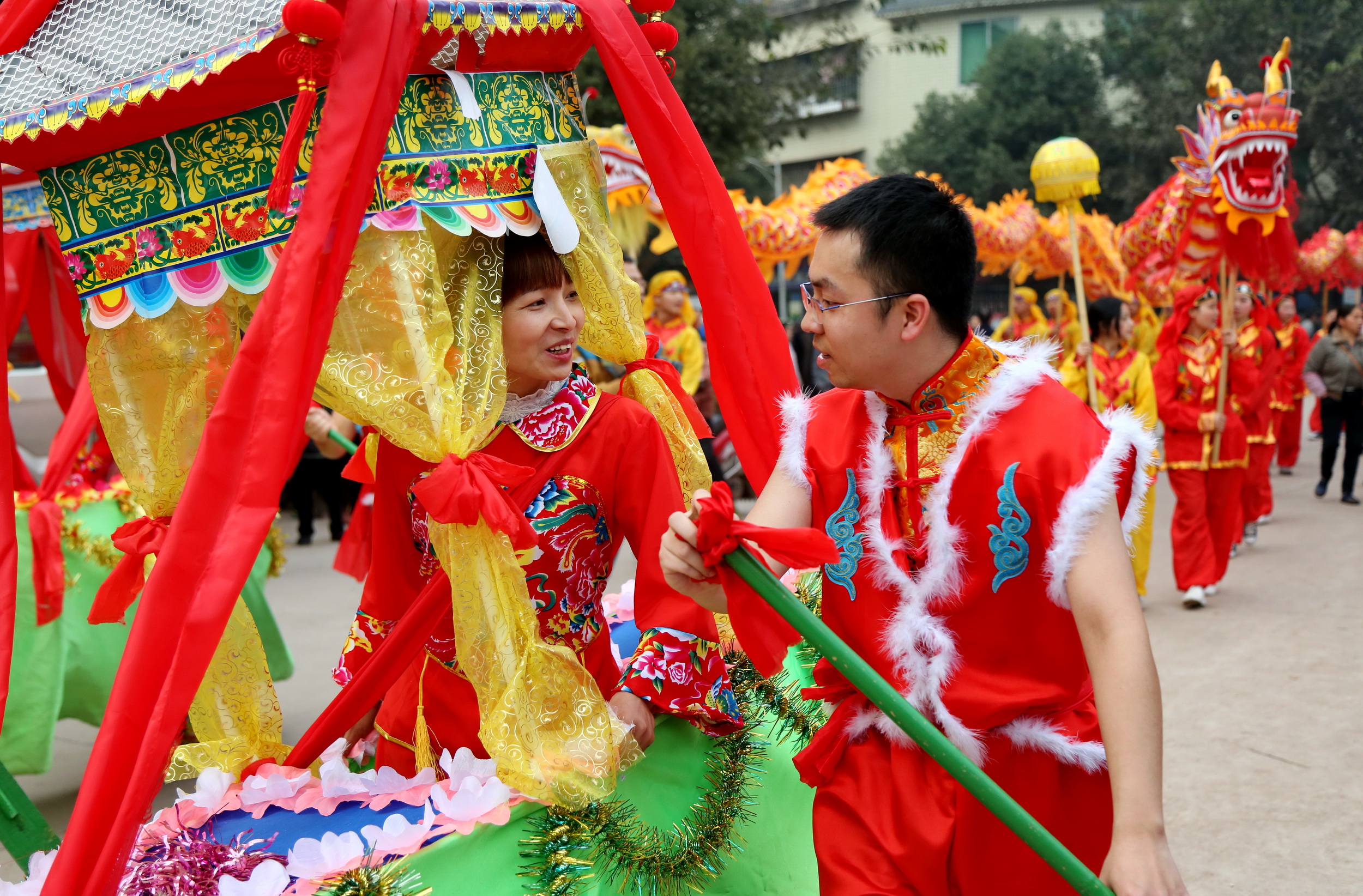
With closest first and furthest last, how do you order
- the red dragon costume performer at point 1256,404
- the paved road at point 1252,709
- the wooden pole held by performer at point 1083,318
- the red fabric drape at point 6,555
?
the red fabric drape at point 6,555 → the paved road at point 1252,709 → the wooden pole held by performer at point 1083,318 → the red dragon costume performer at point 1256,404

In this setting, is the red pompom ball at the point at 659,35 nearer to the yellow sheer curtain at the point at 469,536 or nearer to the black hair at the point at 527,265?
the black hair at the point at 527,265

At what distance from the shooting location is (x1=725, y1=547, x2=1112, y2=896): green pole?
1523mm

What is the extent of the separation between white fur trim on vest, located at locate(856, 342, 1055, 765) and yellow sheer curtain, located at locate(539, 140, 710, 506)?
0.67 m

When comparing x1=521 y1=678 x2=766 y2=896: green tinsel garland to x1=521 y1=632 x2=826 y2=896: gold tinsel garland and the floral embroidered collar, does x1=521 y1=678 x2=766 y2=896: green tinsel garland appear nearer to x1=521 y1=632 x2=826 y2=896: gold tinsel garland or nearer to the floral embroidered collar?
x1=521 y1=632 x2=826 y2=896: gold tinsel garland

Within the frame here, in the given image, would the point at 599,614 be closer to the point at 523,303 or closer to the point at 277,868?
the point at 523,303

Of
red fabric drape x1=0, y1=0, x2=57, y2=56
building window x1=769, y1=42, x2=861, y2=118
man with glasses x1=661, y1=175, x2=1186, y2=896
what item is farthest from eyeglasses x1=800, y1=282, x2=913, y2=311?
building window x1=769, y1=42, x2=861, y2=118

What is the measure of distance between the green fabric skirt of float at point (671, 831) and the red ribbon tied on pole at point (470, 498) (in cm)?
49

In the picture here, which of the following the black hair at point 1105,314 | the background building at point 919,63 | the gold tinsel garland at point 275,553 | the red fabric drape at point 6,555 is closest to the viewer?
the red fabric drape at point 6,555

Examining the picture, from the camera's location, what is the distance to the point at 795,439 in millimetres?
2066

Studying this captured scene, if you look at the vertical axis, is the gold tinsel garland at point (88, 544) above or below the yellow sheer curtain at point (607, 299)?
below

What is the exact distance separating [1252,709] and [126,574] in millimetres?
4402

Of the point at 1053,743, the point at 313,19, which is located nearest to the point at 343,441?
the point at 313,19

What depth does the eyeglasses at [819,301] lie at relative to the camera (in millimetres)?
1855

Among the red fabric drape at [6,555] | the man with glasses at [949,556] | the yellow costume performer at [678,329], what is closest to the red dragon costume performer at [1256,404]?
the yellow costume performer at [678,329]
